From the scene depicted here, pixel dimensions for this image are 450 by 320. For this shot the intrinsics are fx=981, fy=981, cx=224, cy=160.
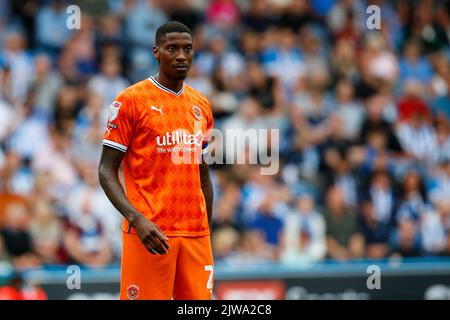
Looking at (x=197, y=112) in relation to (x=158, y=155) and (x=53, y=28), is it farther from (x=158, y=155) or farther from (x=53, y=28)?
(x=53, y=28)

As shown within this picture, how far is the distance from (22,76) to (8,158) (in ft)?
5.93

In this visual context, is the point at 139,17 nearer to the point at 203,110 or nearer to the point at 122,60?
the point at 122,60

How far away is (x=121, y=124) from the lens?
706 centimetres

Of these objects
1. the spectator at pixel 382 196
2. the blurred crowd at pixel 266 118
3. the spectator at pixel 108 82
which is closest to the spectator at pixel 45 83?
the blurred crowd at pixel 266 118

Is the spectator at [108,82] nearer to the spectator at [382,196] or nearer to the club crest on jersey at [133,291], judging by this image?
the spectator at [382,196]

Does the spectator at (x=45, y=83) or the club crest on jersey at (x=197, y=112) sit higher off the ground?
the spectator at (x=45, y=83)

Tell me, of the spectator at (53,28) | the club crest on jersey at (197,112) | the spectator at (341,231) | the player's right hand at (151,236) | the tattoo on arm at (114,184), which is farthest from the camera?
the spectator at (53,28)

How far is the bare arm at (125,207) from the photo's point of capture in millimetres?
6809

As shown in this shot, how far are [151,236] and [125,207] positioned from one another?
0.29 meters

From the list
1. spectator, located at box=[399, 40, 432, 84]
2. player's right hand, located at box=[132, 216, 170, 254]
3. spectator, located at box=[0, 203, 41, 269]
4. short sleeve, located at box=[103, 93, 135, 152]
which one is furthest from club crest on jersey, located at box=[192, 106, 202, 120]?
spectator, located at box=[399, 40, 432, 84]

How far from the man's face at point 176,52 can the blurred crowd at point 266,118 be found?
19.9 feet

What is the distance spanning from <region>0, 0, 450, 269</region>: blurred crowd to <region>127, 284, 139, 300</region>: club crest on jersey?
5711mm

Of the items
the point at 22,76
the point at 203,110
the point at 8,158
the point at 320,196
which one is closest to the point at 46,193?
the point at 8,158

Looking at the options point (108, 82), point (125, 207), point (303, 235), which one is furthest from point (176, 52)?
point (108, 82)
